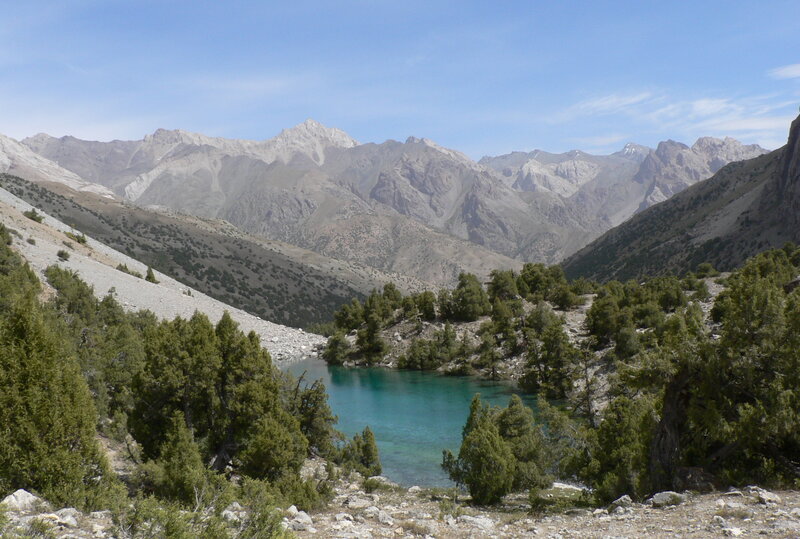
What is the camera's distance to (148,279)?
93.4m

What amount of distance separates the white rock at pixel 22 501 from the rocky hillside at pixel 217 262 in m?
119

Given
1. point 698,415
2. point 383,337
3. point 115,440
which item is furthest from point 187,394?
point 383,337

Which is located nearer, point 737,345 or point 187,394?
point 737,345

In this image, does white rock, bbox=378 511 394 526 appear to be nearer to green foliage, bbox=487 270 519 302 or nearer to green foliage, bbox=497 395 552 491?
green foliage, bbox=497 395 552 491

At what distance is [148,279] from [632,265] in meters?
153

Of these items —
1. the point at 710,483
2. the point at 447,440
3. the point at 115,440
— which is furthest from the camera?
the point at 447,440

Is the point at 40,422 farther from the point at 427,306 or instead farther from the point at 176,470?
the point at 427,306

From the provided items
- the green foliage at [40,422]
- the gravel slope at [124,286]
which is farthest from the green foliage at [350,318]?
the green foliage at [40,422]

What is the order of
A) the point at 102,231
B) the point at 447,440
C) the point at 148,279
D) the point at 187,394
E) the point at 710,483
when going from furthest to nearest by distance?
the point at 102,231
the point at 148,279
the point at 447,440
the point at 187,394
the point at 710,483

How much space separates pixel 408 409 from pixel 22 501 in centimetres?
4010

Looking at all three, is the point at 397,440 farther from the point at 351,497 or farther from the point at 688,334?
the point at 688,334

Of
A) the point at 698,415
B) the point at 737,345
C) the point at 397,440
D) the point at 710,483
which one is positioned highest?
the point at 737,345

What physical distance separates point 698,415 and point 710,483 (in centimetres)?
187

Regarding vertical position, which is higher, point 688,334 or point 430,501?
point 688,334
